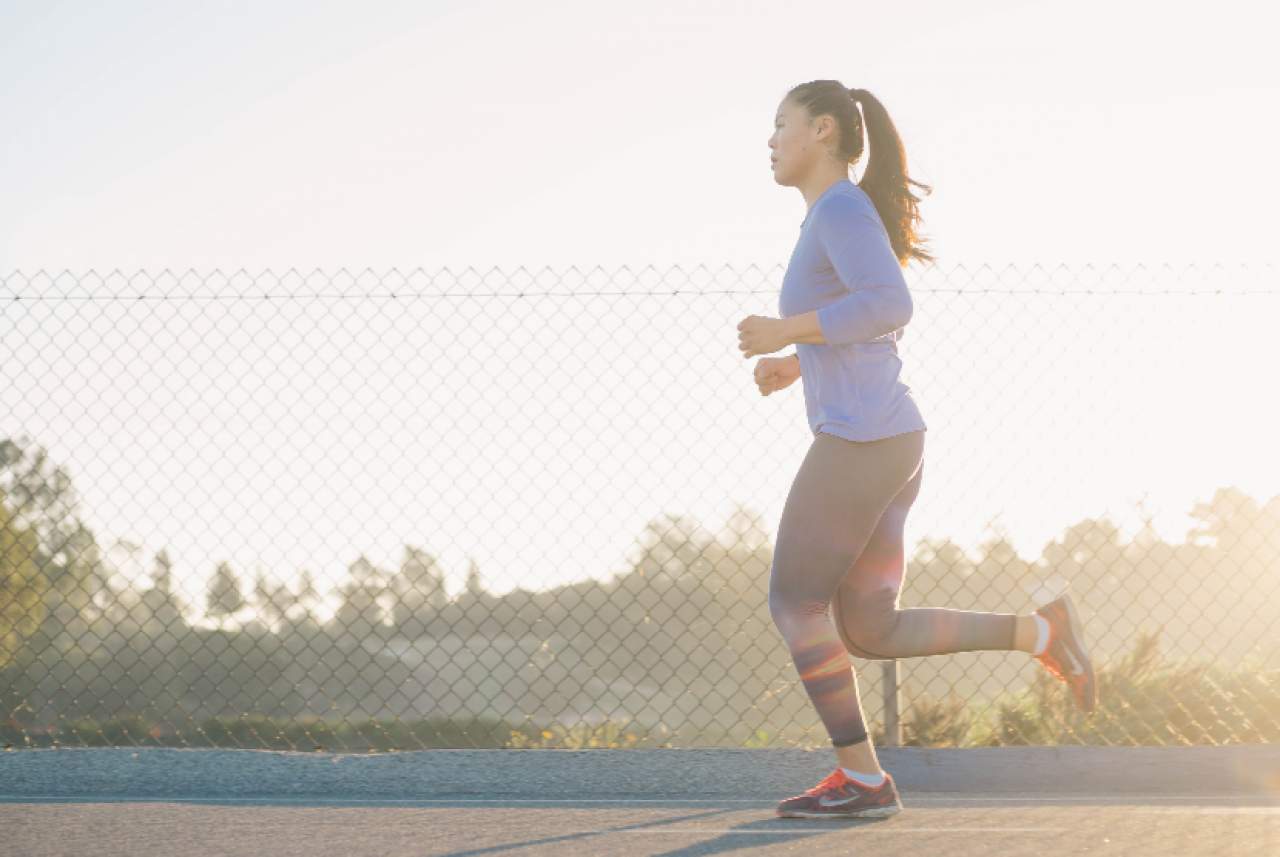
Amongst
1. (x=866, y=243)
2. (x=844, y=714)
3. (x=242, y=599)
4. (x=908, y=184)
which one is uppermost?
(x=908, y=184)

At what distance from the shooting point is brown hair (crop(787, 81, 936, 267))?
3299 mm

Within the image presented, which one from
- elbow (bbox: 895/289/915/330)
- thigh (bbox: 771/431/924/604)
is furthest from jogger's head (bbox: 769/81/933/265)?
thigh (bbox: 771/431/924/604)

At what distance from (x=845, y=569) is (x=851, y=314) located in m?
0.58

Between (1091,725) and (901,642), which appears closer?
(901,642)

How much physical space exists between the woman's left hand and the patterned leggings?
0.82 ft

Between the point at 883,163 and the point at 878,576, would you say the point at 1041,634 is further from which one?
the point at 883,163

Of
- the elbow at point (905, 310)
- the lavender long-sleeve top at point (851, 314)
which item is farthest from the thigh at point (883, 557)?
the elbow at point (905, 310)

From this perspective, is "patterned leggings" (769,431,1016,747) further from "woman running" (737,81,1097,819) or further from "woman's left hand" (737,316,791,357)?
"woman's left hand" (737,316,791,357)

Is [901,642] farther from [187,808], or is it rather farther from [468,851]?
[187,808]

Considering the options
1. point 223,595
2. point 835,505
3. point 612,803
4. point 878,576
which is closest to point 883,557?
point 878,576

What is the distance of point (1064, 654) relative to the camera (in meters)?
3.44

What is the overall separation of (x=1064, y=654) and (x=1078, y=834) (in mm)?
533

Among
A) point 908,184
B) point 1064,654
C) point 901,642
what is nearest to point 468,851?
point 901,642

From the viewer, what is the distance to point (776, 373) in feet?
11.2
